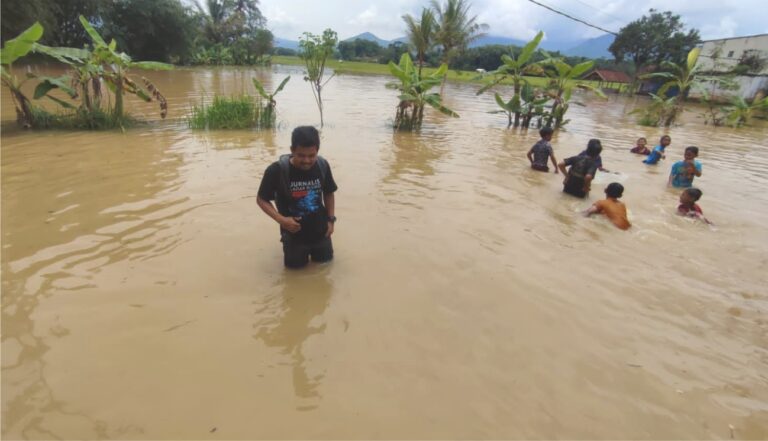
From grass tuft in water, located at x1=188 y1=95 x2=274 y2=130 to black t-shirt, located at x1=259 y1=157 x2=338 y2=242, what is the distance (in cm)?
747

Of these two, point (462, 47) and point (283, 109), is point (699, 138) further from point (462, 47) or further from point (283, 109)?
point (283, 109)

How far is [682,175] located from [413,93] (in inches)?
261

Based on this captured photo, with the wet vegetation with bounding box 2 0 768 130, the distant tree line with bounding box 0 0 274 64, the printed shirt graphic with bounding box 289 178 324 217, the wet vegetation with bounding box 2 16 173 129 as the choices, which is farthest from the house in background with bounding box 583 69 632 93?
the printed shirt graphic with bounding box 289 178 324 217

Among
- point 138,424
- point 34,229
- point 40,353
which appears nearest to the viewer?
point 138,424

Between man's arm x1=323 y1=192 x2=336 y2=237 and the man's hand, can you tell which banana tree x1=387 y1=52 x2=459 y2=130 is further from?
the man's hand

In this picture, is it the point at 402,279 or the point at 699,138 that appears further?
the point at 699,138

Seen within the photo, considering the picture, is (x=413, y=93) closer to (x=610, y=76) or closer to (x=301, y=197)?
(x=301, y=197)

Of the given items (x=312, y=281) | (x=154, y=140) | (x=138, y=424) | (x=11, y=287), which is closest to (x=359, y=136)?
(x=154, y=140)

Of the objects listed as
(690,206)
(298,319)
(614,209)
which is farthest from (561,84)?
(298,319)

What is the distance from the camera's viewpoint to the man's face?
309 cm

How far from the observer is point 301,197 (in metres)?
3.46

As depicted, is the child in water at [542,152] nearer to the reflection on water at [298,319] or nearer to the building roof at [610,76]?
the reflection on water at [298,319]

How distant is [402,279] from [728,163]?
438 inches

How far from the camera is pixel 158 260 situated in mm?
3838
